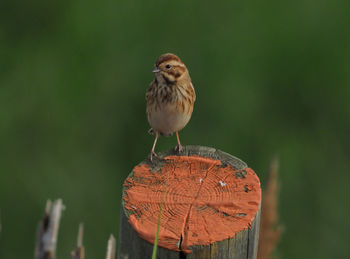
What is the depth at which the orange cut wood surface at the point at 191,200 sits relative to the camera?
3.10m

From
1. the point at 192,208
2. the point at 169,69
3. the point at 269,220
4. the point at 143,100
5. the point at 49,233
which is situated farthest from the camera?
the point at 143,100

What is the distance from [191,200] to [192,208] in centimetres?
6

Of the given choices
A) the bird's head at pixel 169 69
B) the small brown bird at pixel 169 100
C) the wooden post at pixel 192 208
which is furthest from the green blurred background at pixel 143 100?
the wooden post at pixel 192 208

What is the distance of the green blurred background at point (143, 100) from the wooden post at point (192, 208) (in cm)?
257

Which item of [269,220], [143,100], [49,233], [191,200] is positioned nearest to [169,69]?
[269,220]

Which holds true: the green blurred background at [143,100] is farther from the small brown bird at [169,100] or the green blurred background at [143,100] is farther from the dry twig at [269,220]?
the dry twig at [269,220]

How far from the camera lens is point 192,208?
331 cm

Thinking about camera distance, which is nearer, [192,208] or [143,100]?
[192,208]

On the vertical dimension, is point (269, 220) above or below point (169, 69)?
below

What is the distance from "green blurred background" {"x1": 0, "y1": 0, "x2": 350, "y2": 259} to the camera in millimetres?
6332

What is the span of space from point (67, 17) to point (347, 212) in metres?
3.04

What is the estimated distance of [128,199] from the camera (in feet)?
11.1

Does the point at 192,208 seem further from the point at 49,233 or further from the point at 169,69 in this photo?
the point at 169,69

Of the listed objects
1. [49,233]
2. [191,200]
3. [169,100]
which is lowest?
[49,233]
